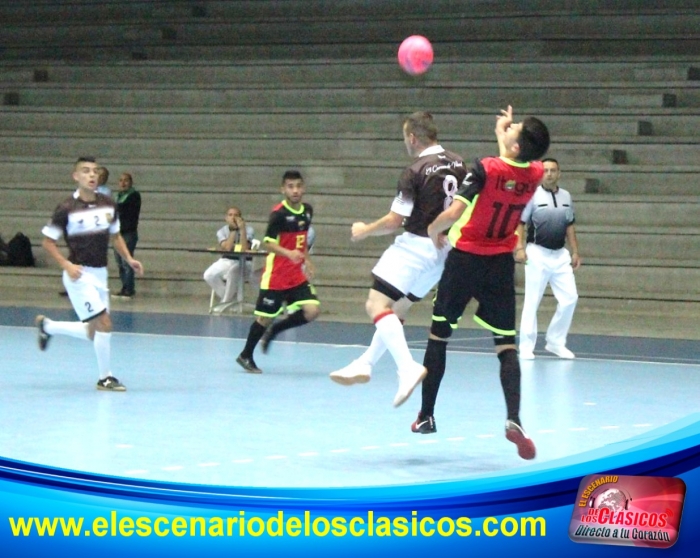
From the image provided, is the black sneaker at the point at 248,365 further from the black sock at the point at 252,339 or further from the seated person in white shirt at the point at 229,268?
the seated person in white shirt at the point at 229,268

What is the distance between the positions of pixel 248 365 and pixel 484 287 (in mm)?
4092

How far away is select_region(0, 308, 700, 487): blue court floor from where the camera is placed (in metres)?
6.62

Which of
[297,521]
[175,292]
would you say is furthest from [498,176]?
[175,292]

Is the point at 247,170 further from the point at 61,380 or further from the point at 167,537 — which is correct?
the point at 167,537

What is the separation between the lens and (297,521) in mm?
3525

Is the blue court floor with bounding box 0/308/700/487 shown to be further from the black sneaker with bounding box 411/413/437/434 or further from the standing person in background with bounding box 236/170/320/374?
the standing person in background with bounding box 236/170/320/374

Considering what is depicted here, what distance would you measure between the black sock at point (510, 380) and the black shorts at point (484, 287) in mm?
137

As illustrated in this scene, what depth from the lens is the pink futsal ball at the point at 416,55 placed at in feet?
34.8

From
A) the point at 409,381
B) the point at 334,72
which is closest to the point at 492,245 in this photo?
the point at 409,381

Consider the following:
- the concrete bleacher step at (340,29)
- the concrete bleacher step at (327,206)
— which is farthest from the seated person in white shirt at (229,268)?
the concrete bleacher step at (340,29)

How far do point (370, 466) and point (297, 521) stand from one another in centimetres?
310

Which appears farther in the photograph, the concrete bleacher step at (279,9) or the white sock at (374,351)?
the concrete bleacher step at (279,9)

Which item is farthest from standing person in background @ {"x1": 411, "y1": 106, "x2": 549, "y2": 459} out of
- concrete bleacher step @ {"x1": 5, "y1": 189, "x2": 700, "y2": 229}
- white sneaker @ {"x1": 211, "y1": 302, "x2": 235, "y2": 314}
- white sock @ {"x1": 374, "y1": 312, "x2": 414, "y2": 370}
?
concrete bleacher step @ {"x1": 5, "y1": 189, "x2": 700, "y2": 229}

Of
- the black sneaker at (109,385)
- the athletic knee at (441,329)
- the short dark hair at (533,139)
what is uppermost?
the short dark hair at (533,139)
